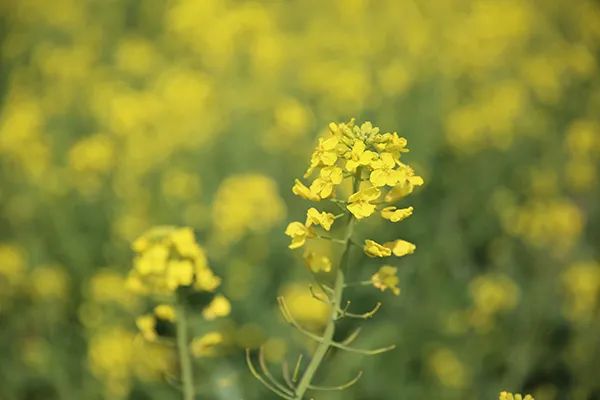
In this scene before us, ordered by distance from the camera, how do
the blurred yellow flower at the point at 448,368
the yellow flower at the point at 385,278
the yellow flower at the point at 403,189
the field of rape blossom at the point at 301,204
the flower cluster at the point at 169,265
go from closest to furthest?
the yellow flower at the point at 403,189
the yellow flower at the point at 385,278
the flower cluster at the point at 169,265
the field of rape blossom at the point at 301,204
the blurred yellow flower at the point at 448,368

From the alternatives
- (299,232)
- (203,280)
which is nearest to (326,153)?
(299,232)

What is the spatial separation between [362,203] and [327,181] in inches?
3.3

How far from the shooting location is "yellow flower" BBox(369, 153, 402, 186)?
1362 mm

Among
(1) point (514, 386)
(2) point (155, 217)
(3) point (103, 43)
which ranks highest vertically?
(3) point (103, 43)

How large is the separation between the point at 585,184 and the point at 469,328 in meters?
1.39

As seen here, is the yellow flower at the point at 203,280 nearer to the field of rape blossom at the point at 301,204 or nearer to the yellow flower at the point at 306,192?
the field of rape blossom at the point at 301,204

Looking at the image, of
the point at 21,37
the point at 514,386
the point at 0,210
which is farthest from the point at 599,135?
the point at 21,37

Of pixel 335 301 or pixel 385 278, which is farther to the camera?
pixel 385 278

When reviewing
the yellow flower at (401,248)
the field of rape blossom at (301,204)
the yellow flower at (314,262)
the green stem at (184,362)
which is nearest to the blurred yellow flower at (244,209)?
the field of rape blossom at (301,204)

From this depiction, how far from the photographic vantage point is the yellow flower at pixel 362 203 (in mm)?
1337

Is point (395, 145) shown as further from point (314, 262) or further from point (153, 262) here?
point (153, 262)

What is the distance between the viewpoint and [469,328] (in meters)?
2.95

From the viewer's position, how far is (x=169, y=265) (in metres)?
1.81

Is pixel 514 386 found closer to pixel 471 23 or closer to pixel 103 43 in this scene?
pixel 471 23
